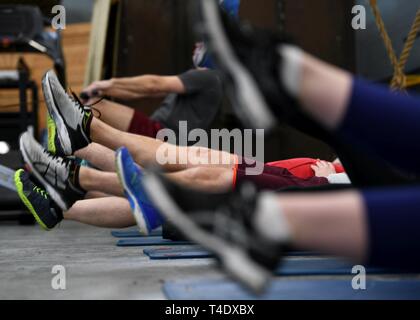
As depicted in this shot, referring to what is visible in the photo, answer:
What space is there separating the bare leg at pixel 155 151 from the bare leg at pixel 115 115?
33.5 inches

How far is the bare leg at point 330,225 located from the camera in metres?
0.94

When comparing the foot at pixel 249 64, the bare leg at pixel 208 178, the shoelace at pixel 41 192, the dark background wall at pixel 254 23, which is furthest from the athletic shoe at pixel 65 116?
the dark background wall at pixel 254 23

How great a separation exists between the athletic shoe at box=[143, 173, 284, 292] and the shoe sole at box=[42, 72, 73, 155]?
49.2 inches

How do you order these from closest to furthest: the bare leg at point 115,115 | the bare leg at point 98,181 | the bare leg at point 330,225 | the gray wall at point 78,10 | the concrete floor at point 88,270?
the bare leg at point 330,225, the concrete floor at point 88,270, the bare leg at point 98,181, the bare leg at point 115,115, the gray wall at point 78,10

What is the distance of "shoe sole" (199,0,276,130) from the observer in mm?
1086

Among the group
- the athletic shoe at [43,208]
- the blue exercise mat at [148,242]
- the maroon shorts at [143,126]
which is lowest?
the blue exercise mat at [148,242]

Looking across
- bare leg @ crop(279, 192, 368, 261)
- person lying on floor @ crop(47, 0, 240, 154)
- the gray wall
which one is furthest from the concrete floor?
the gray wall

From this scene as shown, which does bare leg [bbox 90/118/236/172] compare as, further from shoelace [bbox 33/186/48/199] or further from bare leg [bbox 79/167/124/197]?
shoelace [bbox 33/186/48/199]

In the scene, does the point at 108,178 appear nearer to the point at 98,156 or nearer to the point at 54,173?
the point at 98,156

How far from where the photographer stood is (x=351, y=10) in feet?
19.1

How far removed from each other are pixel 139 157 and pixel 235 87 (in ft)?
4.61

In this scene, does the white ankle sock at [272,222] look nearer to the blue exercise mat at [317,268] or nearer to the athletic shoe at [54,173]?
the blue exercise mat at [317,268]
